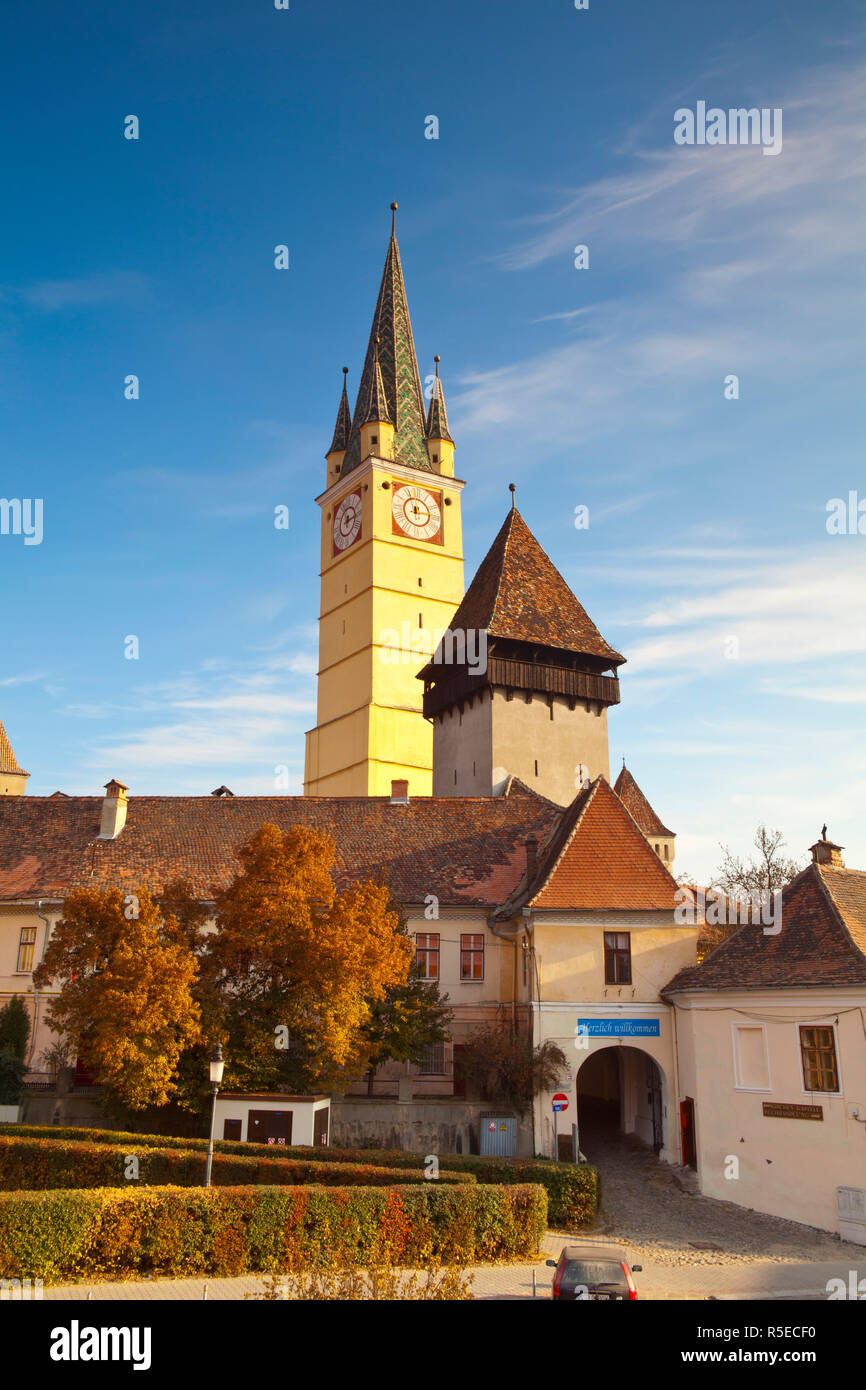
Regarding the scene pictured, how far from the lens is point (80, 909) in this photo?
2581 centimetres

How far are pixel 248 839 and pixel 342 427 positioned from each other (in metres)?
48.6

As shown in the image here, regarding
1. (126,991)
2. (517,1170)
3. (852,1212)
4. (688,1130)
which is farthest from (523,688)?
(852,1212)

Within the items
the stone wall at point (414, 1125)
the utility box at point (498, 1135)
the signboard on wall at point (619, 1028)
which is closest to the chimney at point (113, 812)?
the stone wall at point (414, 1125)

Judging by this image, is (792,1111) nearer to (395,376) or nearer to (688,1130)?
(688,1130)


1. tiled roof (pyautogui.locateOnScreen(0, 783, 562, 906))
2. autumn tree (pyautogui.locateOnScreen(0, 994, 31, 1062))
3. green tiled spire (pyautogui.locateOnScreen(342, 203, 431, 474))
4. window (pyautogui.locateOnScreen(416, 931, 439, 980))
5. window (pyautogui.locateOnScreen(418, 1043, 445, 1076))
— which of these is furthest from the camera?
green tiled spire (pyautogui.locateOnScreen(342, 203, 431, 474))

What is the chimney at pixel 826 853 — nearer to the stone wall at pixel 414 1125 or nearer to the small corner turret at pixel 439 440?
the stone wall at pixel 414 1125

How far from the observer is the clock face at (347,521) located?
69.1 m

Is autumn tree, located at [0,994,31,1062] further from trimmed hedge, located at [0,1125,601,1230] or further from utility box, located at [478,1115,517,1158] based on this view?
utility box, located at [478,1115,517,1158]

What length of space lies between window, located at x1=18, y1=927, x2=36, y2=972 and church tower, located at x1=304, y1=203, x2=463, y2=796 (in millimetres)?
28795

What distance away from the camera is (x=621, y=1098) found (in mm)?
34062

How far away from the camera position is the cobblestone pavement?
2012 cm

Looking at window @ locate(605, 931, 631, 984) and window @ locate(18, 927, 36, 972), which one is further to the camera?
window @ locate(18, 927, 36, 972)

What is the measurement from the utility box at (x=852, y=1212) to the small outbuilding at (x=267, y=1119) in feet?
37.6

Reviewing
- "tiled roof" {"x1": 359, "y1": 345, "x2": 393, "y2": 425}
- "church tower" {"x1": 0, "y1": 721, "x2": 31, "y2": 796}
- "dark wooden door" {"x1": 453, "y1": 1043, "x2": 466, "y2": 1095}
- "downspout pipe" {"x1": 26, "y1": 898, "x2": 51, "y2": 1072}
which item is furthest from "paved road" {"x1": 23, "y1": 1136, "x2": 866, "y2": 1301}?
"tiled roof" {"x1": 359, "y1": 345, "x2": 393, "y2": 425}
